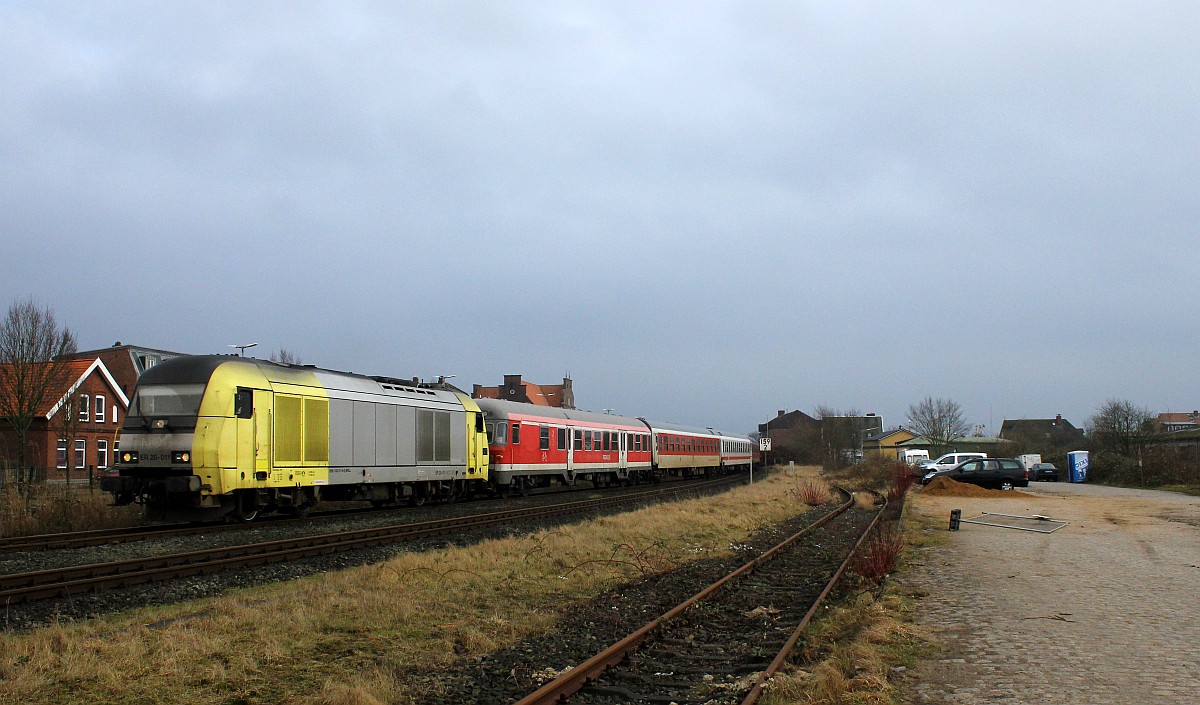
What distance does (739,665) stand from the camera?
7.62m

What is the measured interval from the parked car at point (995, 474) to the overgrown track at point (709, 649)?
2656 centimetres

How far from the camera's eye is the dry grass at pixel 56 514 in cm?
1703

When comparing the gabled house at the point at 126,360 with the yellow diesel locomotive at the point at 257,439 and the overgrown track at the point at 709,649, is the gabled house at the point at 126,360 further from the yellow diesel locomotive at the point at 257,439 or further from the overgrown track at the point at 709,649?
the overgrown track at the point at 709,649

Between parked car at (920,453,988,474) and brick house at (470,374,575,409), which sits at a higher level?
brick house at (470,374,575,409)

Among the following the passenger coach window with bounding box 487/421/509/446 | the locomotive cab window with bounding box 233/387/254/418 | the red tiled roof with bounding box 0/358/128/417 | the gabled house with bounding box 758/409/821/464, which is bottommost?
the gabled house with bounding box 758/409/821/464

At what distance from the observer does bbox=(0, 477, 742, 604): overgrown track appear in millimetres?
10422

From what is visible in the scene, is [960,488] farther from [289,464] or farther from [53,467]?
[53,467]

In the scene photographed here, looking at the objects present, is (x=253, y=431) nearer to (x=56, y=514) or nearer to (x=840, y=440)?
(x=56, y=514)

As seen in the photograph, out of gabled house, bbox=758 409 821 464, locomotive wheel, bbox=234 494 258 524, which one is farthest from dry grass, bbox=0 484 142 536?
gabled house, bbox=758 409 821 464

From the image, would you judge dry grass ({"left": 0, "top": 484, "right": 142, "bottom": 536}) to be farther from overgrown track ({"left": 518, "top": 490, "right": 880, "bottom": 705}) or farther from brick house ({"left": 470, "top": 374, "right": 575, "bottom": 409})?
brick house ({"left": 470, "top": 374, "right": 575, "bottom": 409})

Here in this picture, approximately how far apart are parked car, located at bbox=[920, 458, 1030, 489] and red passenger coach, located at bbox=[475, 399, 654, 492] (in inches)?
527

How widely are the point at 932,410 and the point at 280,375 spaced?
83312 millimetres

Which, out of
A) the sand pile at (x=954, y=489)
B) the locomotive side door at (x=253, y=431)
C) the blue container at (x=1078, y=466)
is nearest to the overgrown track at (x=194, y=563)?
the locomotive side door at (x=253, y=431)

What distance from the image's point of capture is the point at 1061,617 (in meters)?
9.53
